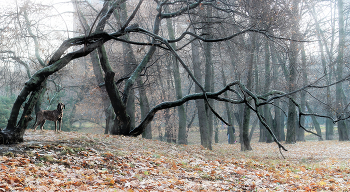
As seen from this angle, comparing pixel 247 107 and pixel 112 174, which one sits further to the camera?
pixel 247 107

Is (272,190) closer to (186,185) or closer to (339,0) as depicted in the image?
(186,185)

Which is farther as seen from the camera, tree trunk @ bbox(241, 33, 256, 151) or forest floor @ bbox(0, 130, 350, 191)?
tree trunk @ bbox(241, 33, 256, 151)

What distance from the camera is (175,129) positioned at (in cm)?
2314

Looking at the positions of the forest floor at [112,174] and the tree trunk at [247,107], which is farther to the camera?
the tree trunk at [247,107]

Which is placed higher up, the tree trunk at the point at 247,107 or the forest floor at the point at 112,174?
the tree trunk at the point at 247,107

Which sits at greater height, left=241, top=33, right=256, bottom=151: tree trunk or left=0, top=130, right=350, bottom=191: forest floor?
left=241, top=33, right=256, bottom=151: tree trunk

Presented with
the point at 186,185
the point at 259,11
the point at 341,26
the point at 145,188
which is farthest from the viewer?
the point at 341,26

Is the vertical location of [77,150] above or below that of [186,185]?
above

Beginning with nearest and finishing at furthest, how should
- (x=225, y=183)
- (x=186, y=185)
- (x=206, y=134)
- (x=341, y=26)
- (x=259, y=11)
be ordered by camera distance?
(x=186, y=185) → (x=225, y=183) → (x=259, y=11) → (x=206, y=134) → (x=341, y=26)

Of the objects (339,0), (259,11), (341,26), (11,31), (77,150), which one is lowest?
(77,150)

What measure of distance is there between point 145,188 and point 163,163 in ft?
7.64

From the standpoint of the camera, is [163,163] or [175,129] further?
[175,129]

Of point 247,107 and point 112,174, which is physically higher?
point 247,107

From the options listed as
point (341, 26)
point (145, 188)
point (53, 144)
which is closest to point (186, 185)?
point (145, 188)
